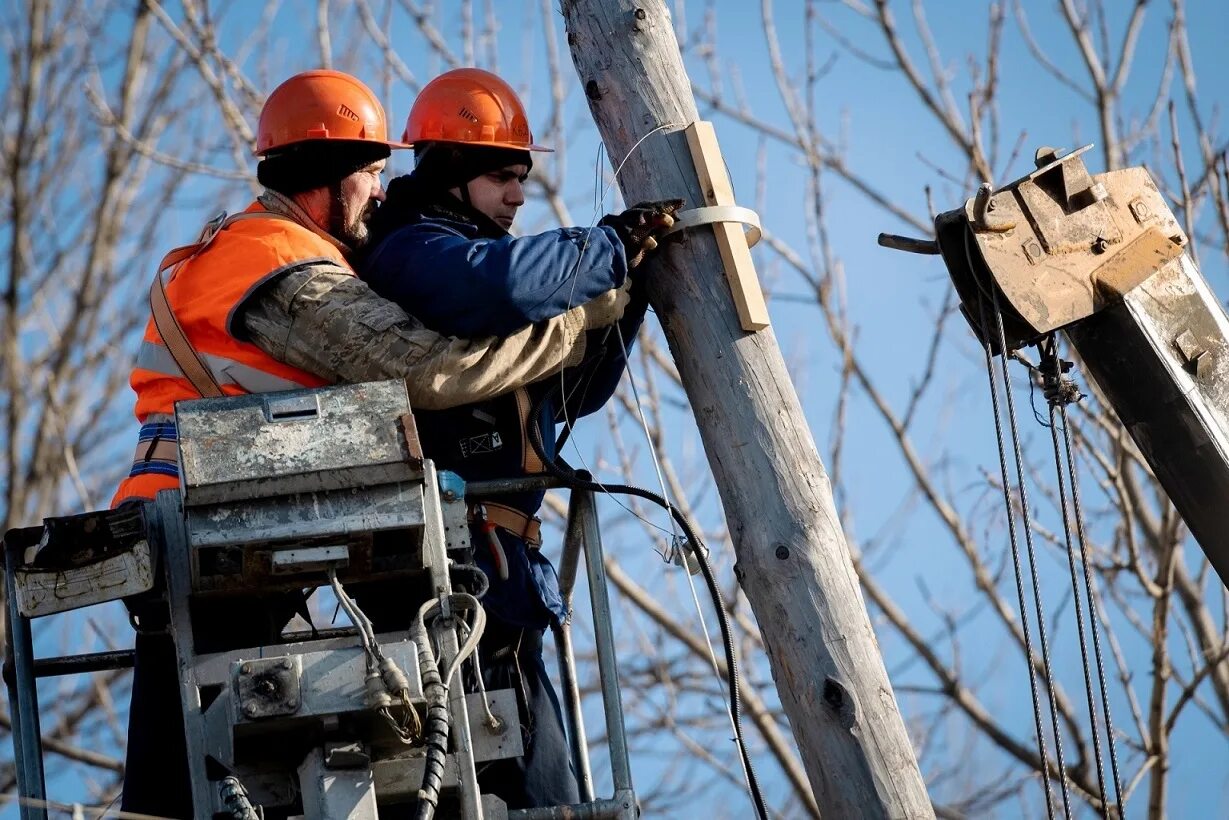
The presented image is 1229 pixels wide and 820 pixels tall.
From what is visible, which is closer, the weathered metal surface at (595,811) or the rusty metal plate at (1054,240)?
the weathered metal surface at (595,811)

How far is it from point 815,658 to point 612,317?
3.72ft

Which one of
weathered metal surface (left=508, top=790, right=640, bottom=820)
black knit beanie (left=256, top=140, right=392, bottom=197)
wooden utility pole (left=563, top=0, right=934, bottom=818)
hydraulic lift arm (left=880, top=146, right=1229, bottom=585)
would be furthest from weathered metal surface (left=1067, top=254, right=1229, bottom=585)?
black knit beanie (left=256, top=140, right=392, bottom=197)

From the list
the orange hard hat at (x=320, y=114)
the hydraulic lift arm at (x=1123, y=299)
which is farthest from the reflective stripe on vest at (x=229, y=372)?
the hydraulic lift arm at (x=1123, y=299)

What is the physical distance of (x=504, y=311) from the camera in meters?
4.86

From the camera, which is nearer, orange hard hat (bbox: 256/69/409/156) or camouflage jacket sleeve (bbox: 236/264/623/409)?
camouflage jacket sleeve (bbox: 236/264/623/409)

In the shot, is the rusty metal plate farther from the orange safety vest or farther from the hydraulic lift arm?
the orange safety vest

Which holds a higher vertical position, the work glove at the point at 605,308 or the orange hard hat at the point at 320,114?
the orange hard hat at the point at 320,114

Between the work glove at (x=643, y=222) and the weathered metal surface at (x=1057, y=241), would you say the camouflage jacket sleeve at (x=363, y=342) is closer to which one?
the work glove at (x=643, y=222)

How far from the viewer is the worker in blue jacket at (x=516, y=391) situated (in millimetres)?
4906

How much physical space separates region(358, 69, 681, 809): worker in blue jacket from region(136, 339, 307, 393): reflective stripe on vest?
418 millimetres

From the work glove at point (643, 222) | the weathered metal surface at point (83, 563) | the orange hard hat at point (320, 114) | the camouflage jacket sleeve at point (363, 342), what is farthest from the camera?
the orange hard hat at point (320, 114)

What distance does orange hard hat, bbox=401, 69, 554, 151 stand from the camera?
5.64 m

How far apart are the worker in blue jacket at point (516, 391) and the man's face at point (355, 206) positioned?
47 millimetres

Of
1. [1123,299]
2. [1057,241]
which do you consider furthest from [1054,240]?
[1123,299]
